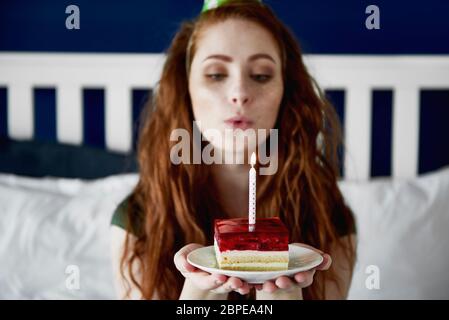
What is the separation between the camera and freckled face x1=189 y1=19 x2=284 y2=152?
0.68 metres

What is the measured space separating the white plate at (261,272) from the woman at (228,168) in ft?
0.16

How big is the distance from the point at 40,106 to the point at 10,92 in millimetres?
61

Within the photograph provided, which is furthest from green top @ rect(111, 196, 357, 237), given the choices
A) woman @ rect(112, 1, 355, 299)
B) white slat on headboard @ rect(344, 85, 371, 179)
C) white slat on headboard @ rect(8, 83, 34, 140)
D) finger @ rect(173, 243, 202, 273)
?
white slat on headboard @ rect(8, 83, 34, 140)

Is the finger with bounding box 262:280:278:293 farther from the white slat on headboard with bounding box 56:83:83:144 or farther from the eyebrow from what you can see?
the white slat on headboard with bounding box 56:83:83:144

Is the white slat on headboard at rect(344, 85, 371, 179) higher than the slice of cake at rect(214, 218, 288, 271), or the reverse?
the white slat on headboard at rect(344, 85, 371, 179)

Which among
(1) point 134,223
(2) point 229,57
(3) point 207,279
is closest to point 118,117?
(1) point 134,223

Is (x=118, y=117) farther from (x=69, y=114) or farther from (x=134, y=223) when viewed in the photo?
(x=134, y=223)

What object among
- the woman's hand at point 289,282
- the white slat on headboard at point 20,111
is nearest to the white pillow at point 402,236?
the woman's hand at point 289,282

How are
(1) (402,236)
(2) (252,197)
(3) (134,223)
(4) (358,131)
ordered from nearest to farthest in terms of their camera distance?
(2) (252,197), (3) (134,223), (1) (402,236), (4) (358,131)

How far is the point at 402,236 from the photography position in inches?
37.3

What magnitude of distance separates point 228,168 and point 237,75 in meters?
0.12

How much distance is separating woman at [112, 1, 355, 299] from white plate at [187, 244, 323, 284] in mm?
49
